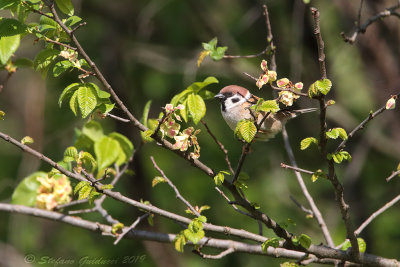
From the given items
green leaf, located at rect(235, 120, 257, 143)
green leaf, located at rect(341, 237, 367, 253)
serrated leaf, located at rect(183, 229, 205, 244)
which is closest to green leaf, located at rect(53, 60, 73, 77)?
green leaf, located at rect(235, 120, 257, 143)

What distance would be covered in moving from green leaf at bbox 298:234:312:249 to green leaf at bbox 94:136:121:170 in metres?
1.06

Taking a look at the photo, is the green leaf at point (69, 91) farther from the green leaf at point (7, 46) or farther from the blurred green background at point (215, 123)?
the blurred green background at point (215, 123)

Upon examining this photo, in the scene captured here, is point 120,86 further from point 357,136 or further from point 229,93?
point 357,136

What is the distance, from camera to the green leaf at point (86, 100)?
232cm

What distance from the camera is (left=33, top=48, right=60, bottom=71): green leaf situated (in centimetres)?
239

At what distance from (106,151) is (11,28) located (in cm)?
80

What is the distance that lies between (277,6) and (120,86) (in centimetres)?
236

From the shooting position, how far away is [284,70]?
684cm

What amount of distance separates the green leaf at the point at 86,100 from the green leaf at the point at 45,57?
0.73 feet

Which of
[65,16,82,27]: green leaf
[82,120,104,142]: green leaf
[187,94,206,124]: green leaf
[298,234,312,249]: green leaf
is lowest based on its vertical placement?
[298,234,312,249]: green leaf

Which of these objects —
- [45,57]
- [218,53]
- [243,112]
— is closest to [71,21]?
[45,57]

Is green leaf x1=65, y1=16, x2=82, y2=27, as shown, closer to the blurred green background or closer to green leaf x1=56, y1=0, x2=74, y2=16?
green leaf x1=56, y1=0, x2=74, y2=16

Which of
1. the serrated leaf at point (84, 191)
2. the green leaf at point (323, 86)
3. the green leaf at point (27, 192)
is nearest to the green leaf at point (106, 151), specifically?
the serrated leaf at point (84, 191)

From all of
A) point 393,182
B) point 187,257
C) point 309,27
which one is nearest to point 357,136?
point 393,182
